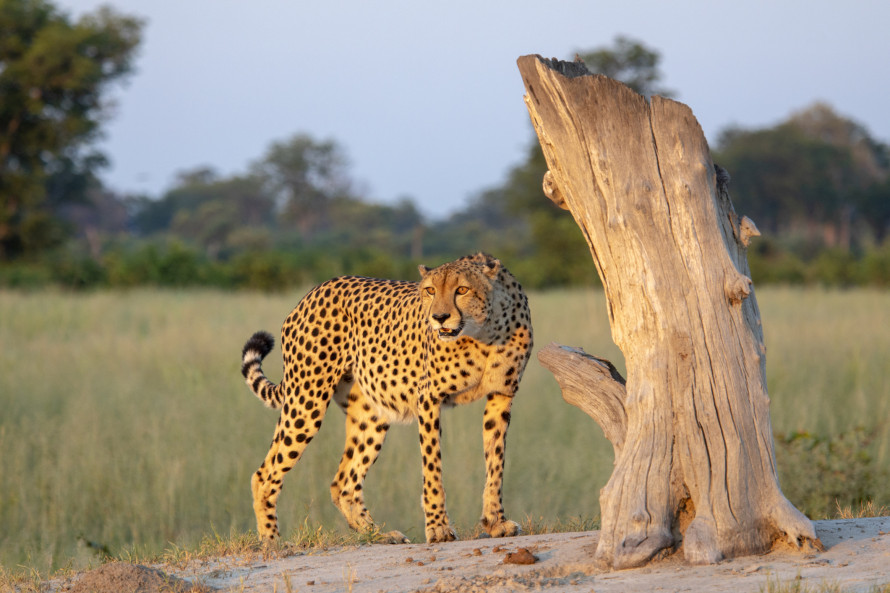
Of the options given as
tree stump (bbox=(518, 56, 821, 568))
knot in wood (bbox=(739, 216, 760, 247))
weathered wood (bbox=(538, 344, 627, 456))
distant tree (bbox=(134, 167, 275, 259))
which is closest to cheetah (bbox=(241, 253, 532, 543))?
weathered wood (bbox=(538, 344, 627, 456))

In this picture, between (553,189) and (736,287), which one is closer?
(736,287)

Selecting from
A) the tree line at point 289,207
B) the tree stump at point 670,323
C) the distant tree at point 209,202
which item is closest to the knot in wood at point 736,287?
the tree stump at point 670,323

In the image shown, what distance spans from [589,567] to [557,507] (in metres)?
2.59

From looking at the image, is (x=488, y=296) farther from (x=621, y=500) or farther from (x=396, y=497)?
(x=396, y=497)

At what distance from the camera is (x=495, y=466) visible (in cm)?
378

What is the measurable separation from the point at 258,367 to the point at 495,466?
1.40 metres

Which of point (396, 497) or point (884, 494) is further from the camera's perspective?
point (396, 497)

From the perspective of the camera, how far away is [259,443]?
635 centimetres

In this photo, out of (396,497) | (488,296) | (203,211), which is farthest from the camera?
(203,211)

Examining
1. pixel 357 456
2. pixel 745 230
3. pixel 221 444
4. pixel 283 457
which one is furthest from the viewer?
pixel 221 444

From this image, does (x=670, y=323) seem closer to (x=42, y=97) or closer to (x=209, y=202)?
(x=42, y=97)

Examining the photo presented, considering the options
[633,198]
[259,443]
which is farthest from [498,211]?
[633,198]

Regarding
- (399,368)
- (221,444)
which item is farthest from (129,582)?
(221,444)

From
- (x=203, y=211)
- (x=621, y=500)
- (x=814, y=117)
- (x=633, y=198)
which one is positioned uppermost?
(x=814, y=117)
